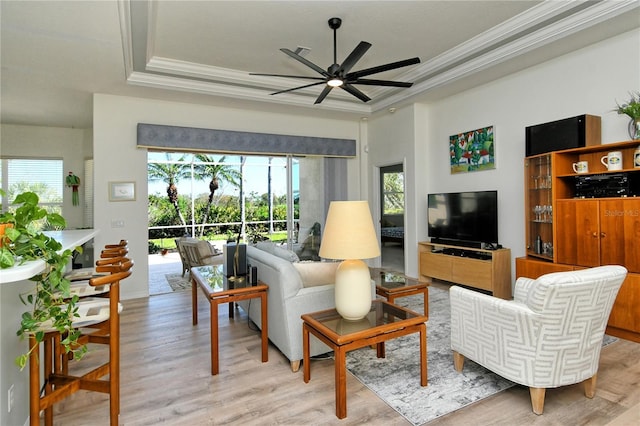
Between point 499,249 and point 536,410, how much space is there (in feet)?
8.83

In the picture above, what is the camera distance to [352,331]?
83.8 inches

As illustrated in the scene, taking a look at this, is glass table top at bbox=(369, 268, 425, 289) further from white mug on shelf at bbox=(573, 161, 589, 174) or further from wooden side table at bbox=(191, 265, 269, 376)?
white mug on shelf at bbox=(573, 161, 589, 174)

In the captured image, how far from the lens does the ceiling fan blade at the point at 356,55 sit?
285 centimetres

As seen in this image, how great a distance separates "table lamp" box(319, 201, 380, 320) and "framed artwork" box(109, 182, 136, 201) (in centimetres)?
387

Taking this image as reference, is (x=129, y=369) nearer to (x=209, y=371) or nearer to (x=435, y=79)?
(x=209, y=371)

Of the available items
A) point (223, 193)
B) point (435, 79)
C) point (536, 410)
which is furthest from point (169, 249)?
point (536, 410)

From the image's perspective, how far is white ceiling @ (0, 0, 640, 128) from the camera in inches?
122

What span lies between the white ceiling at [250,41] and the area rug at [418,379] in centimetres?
316

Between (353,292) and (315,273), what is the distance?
2.39 ft

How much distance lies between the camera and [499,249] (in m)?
4.45

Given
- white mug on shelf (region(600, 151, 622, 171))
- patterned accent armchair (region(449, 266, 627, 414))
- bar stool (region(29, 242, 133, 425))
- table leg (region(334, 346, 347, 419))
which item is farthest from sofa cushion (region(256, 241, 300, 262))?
white mug on shelf (region(600, 151, 622, 171))

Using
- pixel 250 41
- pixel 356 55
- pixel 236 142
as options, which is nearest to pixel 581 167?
pixel 356 55

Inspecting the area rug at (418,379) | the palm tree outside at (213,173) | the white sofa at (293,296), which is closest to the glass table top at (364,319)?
the white sofa at (293,296)

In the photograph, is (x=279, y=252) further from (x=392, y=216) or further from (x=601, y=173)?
(x=392, y=216)
